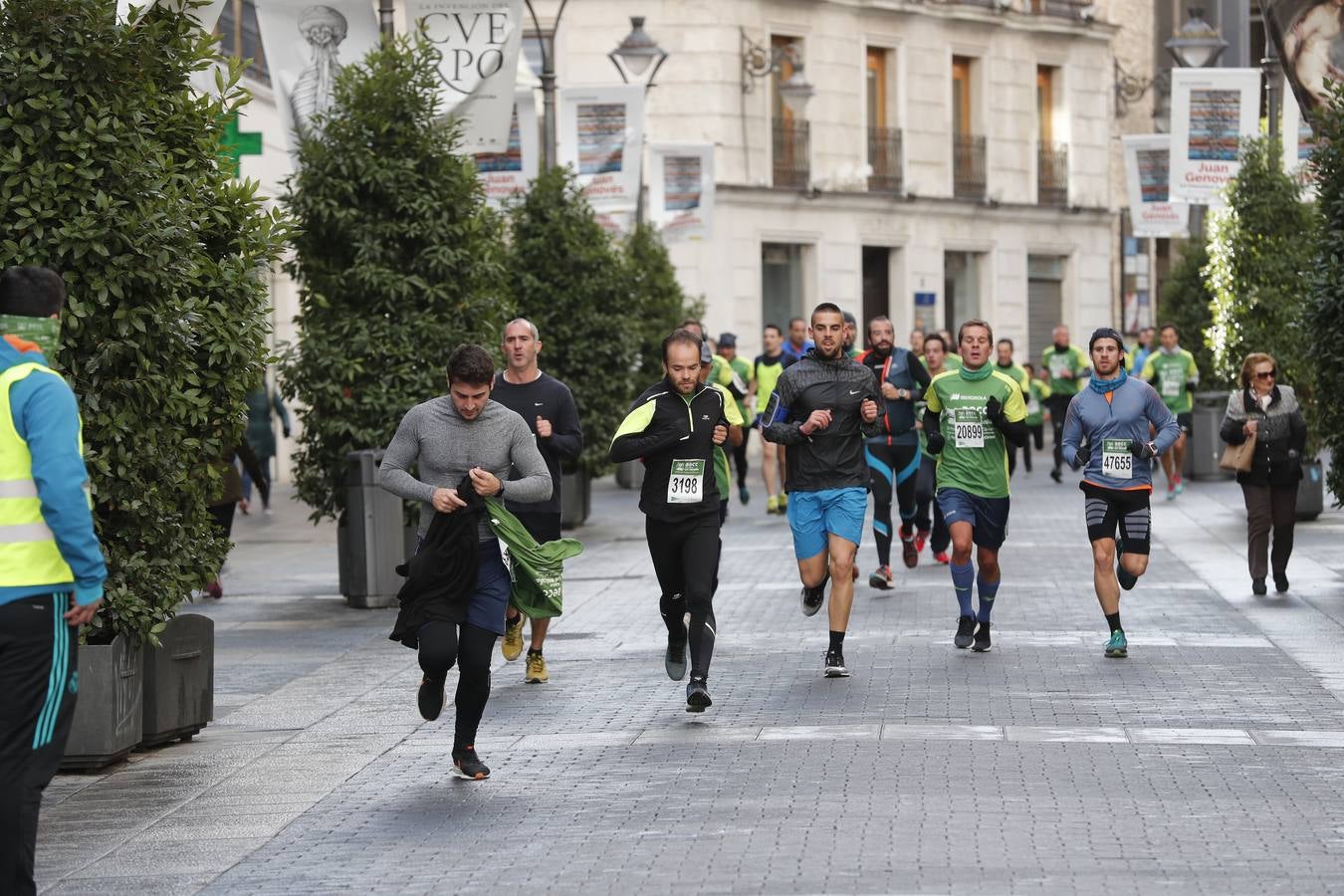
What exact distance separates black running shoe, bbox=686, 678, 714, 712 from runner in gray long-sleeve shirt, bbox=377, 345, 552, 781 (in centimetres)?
150

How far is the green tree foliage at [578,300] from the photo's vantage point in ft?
79.9

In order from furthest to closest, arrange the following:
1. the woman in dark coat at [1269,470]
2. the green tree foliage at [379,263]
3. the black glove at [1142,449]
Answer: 1. the green tree foliage at [379,263]
2. the woman in dark coat at [1269,470]
3. the black glove at [1142,449]

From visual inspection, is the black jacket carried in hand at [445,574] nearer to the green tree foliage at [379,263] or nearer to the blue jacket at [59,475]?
the blue jacket at [59,475]

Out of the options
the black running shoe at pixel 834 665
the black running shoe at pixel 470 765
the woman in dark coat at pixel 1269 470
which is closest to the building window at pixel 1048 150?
the woman in dark coat at pixel 1269 470

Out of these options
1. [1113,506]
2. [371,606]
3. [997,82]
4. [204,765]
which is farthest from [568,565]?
[997,82]

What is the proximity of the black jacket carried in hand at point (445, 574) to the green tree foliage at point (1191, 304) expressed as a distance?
2434 centimetres

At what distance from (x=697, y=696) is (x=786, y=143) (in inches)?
1398

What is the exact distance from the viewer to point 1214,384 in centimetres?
3206

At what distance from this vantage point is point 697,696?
10703 millimetres

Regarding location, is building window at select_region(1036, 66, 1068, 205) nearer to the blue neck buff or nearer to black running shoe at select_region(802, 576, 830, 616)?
the blue neck buff

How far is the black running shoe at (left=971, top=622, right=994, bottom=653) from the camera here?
43.2 feet

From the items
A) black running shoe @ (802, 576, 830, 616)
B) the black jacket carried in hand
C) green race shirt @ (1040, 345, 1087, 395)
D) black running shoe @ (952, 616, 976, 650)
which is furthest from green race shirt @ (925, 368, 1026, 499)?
green race shirt @ (1040, 345, 1087, 395)

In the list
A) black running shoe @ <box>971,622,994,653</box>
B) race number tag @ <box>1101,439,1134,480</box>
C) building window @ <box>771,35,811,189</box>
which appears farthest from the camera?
building window @ <box>771,35,811,189</box>

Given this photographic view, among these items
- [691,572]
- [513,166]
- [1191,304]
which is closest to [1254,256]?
[513,166]
